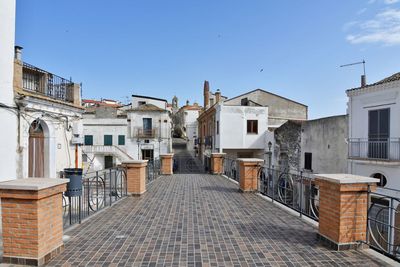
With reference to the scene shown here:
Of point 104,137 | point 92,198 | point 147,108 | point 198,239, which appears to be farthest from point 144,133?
point 198,239

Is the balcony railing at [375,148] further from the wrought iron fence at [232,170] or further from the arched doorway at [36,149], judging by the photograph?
the arched doorway at [36,149]

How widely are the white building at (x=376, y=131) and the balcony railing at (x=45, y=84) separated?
48.9ft

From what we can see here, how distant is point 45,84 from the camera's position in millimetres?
11320

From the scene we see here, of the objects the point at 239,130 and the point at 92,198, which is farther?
the point at 239,130

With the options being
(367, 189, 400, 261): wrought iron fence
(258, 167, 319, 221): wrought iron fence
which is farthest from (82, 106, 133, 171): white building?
(367, 189, 400, 261): wrought iron fence

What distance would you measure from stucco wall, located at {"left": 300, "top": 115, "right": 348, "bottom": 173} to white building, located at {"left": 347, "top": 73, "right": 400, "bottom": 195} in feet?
2.42

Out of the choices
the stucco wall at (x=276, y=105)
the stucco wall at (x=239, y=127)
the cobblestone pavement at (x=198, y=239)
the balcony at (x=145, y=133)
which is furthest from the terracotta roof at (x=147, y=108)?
the cobblestone pavement at (x=198, y=239)

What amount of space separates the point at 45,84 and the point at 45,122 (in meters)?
2.06

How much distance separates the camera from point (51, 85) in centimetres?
1162

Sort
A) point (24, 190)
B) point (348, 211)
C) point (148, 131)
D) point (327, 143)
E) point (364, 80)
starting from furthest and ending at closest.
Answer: point (148, 131), point (364, 80), point (327, 143), point (348, 211), point (24, 190)

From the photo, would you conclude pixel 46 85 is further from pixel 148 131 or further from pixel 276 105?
pixel 276 105

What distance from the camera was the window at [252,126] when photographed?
23.4m

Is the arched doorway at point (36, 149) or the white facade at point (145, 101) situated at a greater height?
the white facade at point (145, 101)

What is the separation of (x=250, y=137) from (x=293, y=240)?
1930 centimetres
